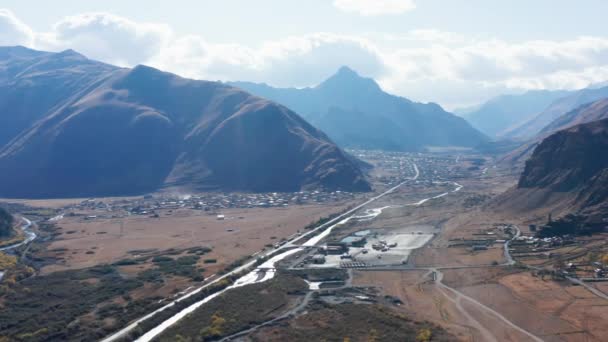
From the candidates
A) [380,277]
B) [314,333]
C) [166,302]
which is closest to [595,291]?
[380,277]

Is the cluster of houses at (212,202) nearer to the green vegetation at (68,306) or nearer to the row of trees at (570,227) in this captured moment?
the green vegetation at (68,306)

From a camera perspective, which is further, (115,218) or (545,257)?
(115,218)

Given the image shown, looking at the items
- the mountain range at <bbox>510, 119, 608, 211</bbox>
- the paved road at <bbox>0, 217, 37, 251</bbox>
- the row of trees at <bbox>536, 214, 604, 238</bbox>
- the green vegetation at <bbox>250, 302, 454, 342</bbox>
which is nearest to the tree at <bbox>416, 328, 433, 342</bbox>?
the green vegetation at <bbox>250, 302, 454, 342</bbox>

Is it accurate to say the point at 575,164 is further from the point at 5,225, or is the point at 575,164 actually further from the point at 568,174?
the point at 5,225

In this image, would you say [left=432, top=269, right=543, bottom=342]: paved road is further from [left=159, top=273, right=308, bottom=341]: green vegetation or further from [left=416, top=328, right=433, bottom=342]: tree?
[left=159, top=273, right=308, bottom=341]: green vegetation

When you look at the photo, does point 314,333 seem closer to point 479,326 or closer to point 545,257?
point 479,326

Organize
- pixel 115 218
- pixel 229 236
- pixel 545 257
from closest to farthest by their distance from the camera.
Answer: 1. pixel 545 257
2. pixel 229 236
3. pixel 115 218

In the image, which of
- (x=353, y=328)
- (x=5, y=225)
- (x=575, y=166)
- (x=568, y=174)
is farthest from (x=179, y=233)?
(x=575, y=166)
